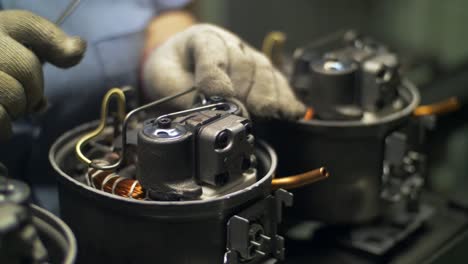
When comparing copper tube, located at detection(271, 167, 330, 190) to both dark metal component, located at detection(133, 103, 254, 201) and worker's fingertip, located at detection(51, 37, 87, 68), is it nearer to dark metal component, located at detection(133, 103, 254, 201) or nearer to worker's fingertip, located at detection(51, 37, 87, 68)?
dark metal component, located at detection(133, 103, 254, 201)

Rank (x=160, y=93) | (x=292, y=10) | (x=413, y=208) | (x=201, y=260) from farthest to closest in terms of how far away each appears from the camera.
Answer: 1. (x=292, y=10)
2. (x=413, y=208)
3. (x=160, y=93)
4. (x=201, y=260)

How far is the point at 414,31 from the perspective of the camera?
1492 mm

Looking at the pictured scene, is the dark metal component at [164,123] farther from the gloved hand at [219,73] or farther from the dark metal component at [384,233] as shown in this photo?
the dark metal component at [384,233]

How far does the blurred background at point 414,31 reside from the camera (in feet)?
4.31

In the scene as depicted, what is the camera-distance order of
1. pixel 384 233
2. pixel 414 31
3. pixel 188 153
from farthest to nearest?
1. pixel 414 31
2. pixel 384 233
3. pixel 188 153

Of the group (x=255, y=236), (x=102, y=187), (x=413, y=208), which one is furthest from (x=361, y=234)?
(x=102, y=187)

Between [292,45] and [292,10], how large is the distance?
2.8 inches

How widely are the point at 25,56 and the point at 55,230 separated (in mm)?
179

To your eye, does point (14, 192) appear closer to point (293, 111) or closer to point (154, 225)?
point (154, 225)

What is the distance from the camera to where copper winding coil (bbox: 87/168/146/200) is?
73 cm

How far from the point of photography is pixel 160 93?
0.84 meters

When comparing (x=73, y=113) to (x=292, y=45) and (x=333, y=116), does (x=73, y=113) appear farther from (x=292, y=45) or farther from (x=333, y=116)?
(x=292, y=45)

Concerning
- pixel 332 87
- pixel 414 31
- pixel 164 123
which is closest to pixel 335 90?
pixel 332 87

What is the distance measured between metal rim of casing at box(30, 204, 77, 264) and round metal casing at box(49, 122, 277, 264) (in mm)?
48
